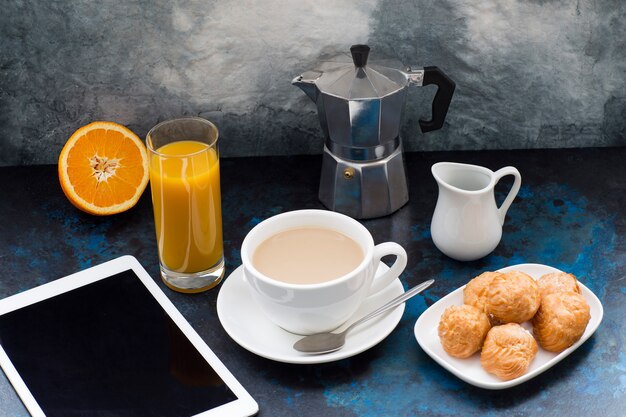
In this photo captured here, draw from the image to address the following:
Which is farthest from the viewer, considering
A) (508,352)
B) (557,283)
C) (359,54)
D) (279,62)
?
(279,62)

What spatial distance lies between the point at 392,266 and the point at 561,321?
23 centimetres

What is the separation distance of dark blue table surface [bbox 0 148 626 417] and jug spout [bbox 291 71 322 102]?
197 millimetres

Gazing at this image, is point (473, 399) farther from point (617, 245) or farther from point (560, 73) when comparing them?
point (560, 73)

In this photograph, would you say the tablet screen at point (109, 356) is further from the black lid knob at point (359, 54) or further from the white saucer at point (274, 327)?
the black lid knob at point (359, 54)

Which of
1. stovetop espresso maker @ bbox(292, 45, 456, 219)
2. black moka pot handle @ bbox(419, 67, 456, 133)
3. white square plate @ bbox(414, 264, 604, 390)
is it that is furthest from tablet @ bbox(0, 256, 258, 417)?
black moka pot handle @ bbox(419, 67, 456, 133)

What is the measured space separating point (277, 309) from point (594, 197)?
2.01 feet

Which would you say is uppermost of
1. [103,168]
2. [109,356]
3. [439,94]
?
[439,94]

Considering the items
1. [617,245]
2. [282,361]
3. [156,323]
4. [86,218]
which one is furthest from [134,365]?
[617,245]

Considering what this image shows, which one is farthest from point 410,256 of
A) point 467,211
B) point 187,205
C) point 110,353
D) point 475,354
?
point 110,353

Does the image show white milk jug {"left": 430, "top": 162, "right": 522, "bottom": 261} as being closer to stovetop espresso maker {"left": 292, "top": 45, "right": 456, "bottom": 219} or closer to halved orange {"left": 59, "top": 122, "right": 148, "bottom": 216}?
stovetop espresso maker {"left": 292, "top": 45, "right": 456, "bottom": 219}

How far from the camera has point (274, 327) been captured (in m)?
1.09

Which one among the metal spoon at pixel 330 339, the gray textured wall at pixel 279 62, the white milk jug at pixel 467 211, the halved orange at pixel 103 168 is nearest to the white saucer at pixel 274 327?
the metal spoon at pixel 330 339

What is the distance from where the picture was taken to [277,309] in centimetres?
103

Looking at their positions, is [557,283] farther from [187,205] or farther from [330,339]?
[187,205]
